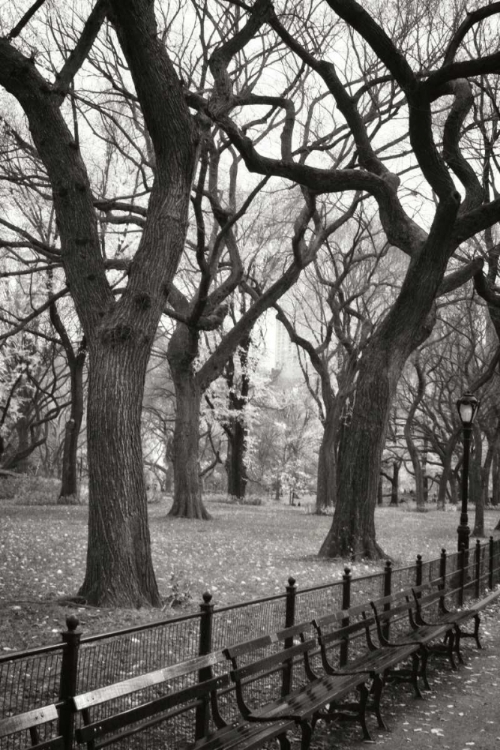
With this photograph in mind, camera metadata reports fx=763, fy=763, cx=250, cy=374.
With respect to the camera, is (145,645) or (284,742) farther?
(145,645)

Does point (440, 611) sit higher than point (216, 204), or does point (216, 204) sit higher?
point (216, 204)

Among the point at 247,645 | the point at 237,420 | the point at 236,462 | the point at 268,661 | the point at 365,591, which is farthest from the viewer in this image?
the point at 237,420

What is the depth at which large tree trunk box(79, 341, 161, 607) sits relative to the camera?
8586 millimetres

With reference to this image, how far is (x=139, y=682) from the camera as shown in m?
4.41

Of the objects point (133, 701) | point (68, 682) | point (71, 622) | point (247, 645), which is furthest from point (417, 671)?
point (71, 622)

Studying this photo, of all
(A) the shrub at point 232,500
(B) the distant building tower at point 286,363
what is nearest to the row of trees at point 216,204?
(A) the shrub at point 232,500

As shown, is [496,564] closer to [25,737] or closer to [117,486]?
[117,486]

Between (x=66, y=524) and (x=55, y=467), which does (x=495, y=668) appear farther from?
(x=55, y=467)

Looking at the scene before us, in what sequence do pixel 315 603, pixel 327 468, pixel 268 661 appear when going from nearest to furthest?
pixel 268 661, pixel 315 603, pixel 327 468

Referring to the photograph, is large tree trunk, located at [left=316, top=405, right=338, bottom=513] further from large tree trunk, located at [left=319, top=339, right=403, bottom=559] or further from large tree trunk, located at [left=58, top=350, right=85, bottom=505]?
large tree trunk, located at [left=319, top=339, right=403, bottom=559]

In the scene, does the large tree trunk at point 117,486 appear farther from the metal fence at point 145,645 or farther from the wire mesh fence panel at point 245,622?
the wire mesh fence panel at point 245,622

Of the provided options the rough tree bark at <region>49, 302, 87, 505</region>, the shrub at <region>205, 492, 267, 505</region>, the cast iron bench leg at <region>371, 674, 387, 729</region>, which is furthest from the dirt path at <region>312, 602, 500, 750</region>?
the shrub at <region>205, 492, 267, 505</region>

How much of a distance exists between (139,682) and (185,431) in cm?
1801

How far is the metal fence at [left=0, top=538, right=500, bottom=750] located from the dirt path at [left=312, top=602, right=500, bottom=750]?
102 centimetres
